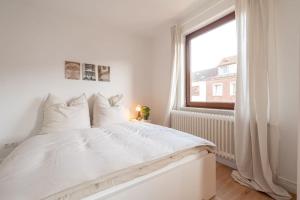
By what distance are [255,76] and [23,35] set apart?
309cm

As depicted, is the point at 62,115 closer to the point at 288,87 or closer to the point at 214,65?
the point at 214,65

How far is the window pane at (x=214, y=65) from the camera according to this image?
2.12 metres

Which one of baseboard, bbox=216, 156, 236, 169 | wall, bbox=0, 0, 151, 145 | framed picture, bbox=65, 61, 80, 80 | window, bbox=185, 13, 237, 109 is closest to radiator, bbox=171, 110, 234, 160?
baseboard, bbox=216, 156, 236, 169

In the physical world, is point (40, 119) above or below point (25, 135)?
above

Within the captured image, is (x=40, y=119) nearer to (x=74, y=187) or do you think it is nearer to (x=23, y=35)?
(x=23, y=35)

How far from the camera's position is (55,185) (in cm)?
76

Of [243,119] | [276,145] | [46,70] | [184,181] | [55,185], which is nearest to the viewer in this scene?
[55,185]

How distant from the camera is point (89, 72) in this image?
8.78 ft

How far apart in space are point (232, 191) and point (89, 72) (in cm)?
268

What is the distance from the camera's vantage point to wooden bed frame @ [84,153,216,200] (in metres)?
0.94

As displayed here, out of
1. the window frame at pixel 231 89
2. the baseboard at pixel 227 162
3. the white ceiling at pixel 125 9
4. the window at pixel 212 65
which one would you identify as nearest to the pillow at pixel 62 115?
the white ceiling at pixel 125 9

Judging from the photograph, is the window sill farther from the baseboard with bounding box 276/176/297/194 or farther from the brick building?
the baseboard with bounding box 276/176/297/194

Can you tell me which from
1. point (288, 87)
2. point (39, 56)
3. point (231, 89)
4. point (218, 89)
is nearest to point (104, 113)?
point (39, 56)

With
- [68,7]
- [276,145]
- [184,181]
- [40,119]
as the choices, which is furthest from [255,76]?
[40,119]
